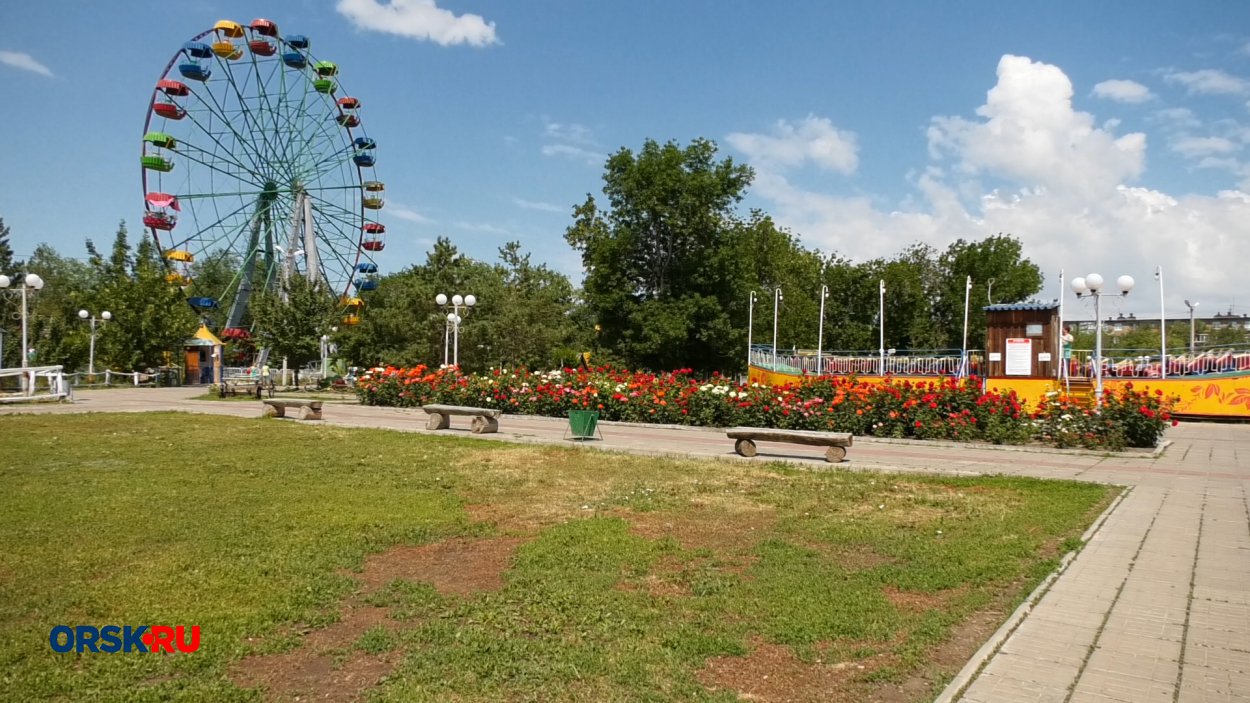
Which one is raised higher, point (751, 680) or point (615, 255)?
point (615, 255)

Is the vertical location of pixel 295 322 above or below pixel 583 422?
above

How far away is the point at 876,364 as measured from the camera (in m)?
28.8

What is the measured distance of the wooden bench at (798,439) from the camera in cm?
1200

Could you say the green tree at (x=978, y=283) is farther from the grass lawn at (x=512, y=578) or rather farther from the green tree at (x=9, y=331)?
the green tree at (x=9, y=331)

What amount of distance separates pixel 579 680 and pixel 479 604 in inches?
50.7

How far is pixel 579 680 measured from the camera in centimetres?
382

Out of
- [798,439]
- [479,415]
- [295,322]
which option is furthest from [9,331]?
[798,439]

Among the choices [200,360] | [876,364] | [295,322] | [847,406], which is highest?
[295,322]

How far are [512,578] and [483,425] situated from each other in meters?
10.9

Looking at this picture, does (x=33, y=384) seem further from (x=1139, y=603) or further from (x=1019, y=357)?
(x=1019, y=357)

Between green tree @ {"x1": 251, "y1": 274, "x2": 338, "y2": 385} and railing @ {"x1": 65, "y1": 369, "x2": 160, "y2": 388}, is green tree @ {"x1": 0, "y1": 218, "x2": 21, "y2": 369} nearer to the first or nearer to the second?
railing @ {"x1": 65, "y1": 369, "x2": 160, "y2": 388}

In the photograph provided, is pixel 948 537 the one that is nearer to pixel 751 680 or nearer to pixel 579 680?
pixel 751 680

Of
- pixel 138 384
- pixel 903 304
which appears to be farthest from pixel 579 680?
pixel 903 304

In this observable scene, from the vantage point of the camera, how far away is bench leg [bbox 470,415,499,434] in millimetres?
16141
